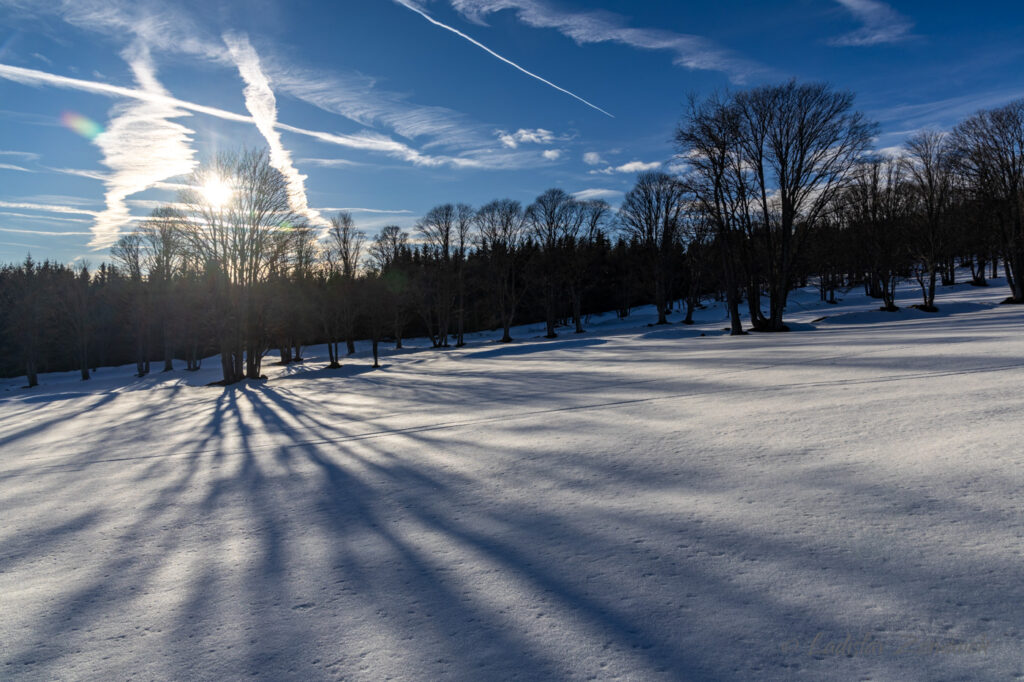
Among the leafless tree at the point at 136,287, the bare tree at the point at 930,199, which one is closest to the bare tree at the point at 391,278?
the leafless tree at the point at 136,287

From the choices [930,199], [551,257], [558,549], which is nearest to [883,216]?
[930,199]

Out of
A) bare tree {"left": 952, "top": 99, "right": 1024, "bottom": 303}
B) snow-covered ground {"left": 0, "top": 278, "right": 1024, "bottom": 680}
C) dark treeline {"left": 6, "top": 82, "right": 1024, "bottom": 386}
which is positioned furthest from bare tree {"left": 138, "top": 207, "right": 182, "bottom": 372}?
bare tree {"left": 952, "top": 99, "right": 1024, "bottom": 303}

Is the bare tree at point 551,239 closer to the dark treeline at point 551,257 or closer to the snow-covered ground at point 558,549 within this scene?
the dark treeline at point 551,257

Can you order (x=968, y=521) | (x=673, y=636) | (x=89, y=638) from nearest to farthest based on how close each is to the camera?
(x=673, y=636) → (x=89, y=638) → (x=968, y=521)

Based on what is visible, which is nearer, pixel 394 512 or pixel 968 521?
pixel 968 521

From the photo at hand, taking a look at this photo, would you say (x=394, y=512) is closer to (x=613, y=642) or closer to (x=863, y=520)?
(x=613, y=642)

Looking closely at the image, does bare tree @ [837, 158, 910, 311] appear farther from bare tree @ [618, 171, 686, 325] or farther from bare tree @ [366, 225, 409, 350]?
bare tree @ [366, 225, 409, 350]

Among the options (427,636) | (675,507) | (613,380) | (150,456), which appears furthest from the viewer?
(613,380)

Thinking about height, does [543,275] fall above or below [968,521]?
above

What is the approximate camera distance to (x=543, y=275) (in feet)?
161

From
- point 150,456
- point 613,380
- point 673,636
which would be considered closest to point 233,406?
point 150,456

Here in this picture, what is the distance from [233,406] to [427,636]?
45.6 feet

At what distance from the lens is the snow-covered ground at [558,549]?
94.9 inches

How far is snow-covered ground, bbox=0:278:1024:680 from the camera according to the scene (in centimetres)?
241
